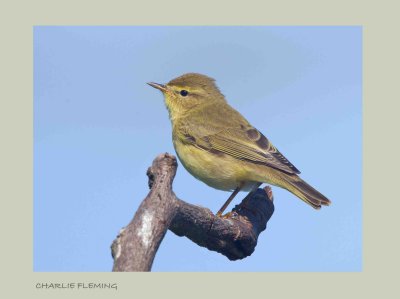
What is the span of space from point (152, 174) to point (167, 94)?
11.5ft

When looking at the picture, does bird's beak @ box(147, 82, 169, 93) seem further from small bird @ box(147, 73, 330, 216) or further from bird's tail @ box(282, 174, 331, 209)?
bird's tail @ box(282, 174, 331, 209)

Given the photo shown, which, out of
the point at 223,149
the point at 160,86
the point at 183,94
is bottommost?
the point at 223,149

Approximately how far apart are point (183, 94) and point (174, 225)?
3.47m

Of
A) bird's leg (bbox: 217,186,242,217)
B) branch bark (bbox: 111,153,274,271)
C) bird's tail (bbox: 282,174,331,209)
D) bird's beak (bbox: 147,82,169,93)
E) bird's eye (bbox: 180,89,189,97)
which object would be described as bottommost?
branch bark (bbox: 111,153,274,271)

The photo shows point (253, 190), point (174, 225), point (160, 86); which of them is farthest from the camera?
point (160, 86)

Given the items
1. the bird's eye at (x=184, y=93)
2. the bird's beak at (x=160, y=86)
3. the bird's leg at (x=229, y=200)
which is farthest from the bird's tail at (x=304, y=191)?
the bird's beak at (x=160, y=86)

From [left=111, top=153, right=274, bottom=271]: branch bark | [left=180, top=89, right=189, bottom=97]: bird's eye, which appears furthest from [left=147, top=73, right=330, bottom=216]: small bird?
[left=111, top=153, right=274, bottom=271]: branch bark

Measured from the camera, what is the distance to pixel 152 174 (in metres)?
5.12

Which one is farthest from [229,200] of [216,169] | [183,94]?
[183,94]

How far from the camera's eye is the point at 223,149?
735 centimetres

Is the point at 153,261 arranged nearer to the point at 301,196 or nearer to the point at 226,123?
the point at 301,196

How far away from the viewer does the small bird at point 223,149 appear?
22.7ft

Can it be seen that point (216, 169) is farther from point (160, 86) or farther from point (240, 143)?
point (160, 86)

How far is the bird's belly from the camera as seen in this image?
7133 millimetres
